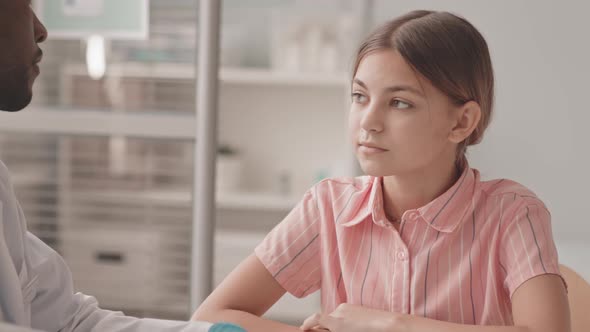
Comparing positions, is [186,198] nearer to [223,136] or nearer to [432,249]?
[223,136]

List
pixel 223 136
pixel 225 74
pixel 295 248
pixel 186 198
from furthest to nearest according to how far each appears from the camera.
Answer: pixel 223 136 < pixel 186 198 < pixel 225 74 < pixel 295 248

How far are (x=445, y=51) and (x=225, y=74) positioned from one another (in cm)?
225

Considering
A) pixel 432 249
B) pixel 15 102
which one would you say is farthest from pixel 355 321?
pixel 15 102

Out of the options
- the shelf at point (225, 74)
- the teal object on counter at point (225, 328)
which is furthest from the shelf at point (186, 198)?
the teal object on counter at point (225, 328)

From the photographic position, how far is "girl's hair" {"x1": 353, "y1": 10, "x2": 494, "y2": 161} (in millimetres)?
1081

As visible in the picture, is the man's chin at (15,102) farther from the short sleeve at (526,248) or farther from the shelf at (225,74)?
the shelf at (225,74)

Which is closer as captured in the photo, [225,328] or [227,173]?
[225,328]

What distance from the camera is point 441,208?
1.15 m

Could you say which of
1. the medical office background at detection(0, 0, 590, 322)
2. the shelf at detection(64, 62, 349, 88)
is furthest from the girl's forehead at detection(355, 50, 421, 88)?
the shelf at detection(64, 62, 349, 88)

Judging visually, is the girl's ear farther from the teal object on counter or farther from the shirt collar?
the teal object on counter

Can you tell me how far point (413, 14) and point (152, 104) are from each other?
238 cm

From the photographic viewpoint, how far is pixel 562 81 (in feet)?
7.27

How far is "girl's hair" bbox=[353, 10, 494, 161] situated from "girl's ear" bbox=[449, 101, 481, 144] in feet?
0.04

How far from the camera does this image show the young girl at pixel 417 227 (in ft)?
3.56
